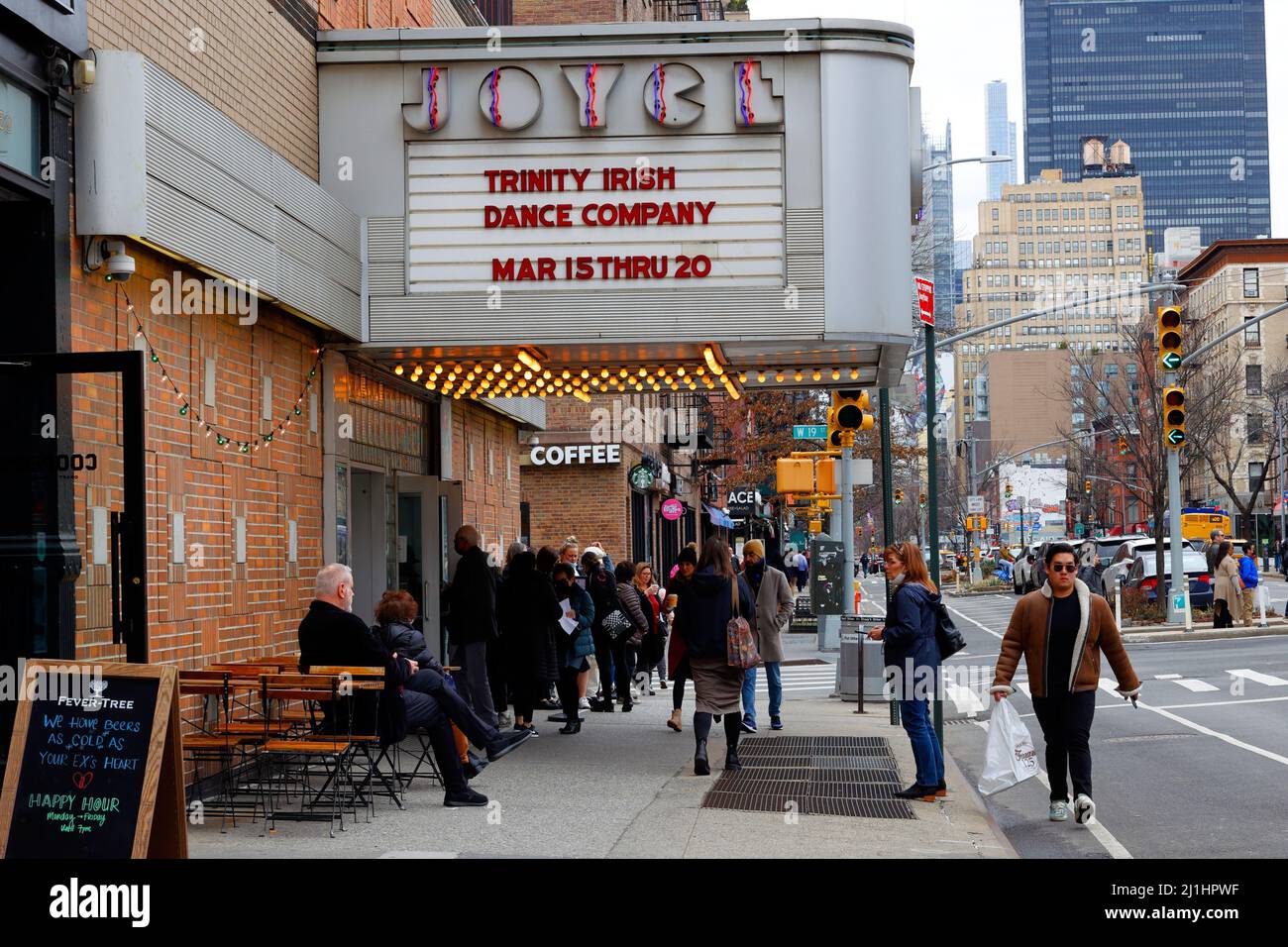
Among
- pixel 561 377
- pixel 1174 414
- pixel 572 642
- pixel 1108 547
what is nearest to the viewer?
pixel 572 642

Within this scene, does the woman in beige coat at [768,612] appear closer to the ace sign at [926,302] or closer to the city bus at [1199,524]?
the ace sign at [926,302]

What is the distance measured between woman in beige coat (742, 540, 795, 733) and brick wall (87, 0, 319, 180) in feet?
19.0

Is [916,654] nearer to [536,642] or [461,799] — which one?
[461,799]

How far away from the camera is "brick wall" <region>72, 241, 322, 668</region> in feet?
30.2

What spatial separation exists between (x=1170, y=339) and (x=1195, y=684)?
26.2 feet

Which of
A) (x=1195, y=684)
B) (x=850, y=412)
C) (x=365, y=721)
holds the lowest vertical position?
(x=1195, y=684)

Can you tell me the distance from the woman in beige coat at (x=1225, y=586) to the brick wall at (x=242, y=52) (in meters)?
20.9

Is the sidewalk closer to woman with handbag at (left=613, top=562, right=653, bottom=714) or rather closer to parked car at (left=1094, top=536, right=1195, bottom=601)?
woman with handbag at (left=613, top=562, right=653, bottom=714)

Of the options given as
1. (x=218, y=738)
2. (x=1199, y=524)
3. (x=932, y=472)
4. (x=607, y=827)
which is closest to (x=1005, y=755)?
(x=607, y=827)

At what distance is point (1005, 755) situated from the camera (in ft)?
33.9

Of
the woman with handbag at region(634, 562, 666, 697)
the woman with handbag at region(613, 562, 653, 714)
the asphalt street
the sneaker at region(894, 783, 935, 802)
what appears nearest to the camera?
the asphalt street

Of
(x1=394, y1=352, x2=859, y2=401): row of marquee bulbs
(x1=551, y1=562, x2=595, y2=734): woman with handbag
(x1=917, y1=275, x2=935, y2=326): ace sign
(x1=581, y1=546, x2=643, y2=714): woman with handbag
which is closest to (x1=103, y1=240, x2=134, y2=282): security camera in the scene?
(x1=394, y1=352, x2=859, y2=401): row of marquee bulbs

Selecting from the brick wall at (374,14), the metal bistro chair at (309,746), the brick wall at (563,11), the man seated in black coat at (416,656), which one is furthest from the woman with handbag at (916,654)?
the brick wall at (563,11)

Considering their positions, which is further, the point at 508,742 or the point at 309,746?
the point at 508,742
